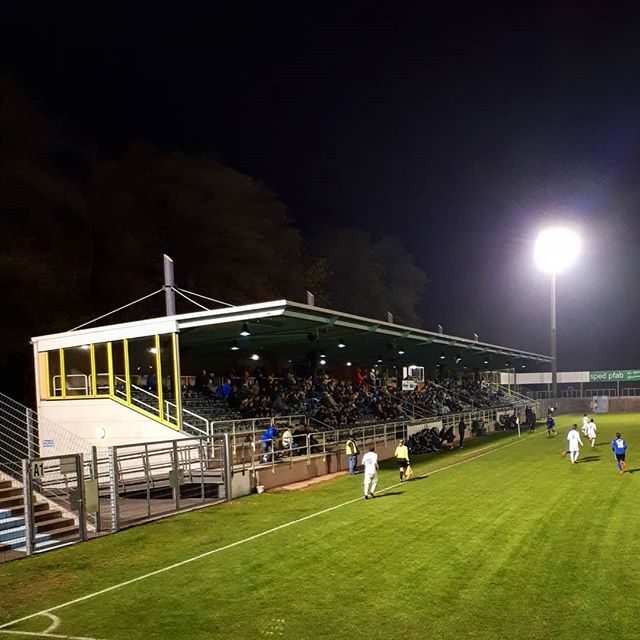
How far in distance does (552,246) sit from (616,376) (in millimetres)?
21731

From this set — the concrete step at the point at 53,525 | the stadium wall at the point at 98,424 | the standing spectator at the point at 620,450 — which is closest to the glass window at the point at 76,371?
the stadium wall at the point at 98,424

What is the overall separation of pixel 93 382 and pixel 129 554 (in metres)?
10.7

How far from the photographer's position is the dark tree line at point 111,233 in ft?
101

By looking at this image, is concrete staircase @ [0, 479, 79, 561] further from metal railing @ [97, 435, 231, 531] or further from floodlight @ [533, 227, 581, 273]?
floodlight @ [533, 227, 581, 273]

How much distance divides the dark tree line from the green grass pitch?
1707 cm

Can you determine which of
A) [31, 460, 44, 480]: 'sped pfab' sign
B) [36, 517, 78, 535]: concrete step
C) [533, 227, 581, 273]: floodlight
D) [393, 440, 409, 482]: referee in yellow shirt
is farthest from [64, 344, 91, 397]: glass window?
[533, 227, 581, 273]: floodlight

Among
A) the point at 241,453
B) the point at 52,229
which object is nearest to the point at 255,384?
the point at 241,453


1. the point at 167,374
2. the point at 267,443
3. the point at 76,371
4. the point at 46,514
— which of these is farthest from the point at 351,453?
the point at 46,514

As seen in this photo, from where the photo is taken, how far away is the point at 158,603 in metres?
10.7

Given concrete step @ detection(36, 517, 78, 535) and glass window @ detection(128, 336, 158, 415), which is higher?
glass window @ detection(128, 336, 158, 415)

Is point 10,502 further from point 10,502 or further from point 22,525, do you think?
point 22,525

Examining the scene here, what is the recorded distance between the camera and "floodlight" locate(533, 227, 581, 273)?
54406 mm

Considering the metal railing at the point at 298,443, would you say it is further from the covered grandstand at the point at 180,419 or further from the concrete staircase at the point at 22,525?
the concrete staircase at the point at 22,525

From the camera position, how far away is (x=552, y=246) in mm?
54594
